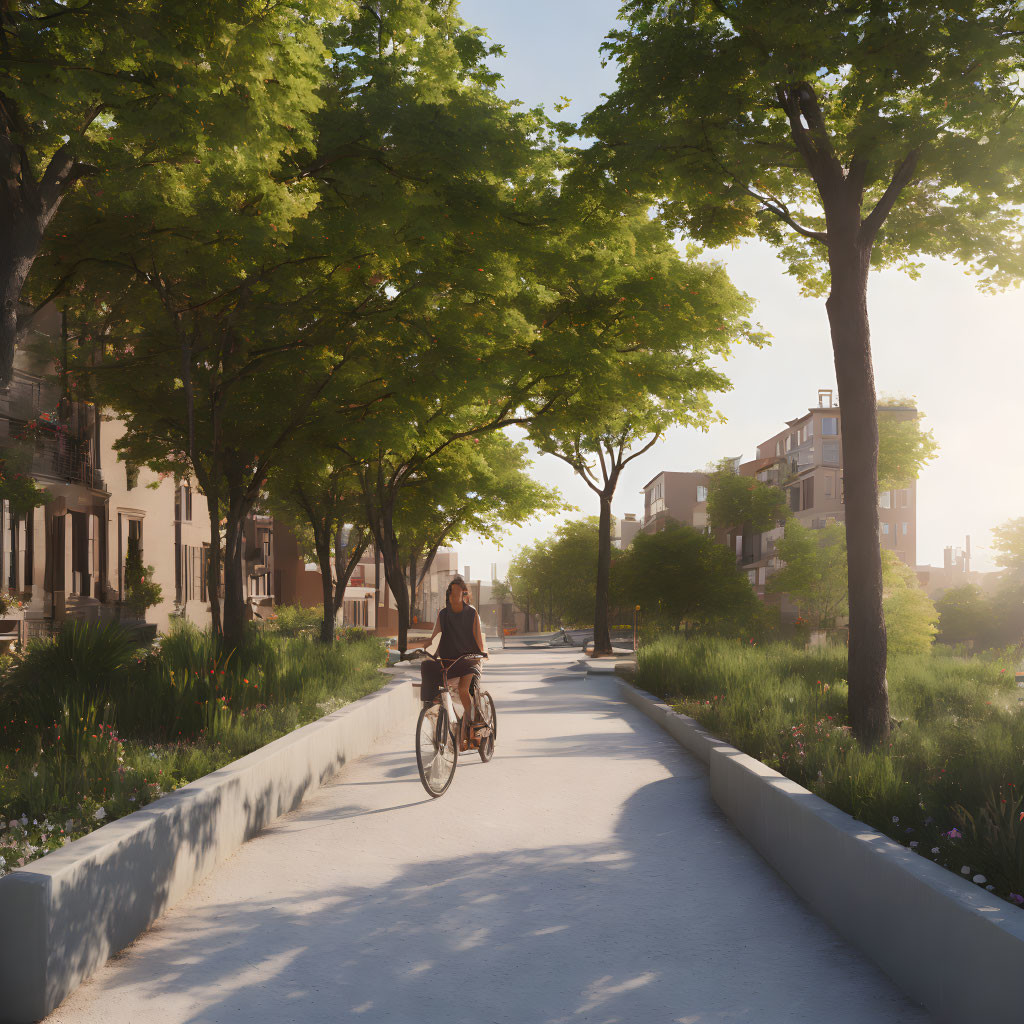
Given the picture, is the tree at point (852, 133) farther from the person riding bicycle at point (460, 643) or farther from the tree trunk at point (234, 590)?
the tree trunk at point (234, 590)

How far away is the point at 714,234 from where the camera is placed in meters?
13.9

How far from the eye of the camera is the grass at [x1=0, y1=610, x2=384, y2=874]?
6.55 m

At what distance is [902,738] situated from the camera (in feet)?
29.4

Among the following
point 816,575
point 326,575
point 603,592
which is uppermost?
point 326,575

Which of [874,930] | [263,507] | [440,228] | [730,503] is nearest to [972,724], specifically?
[874,930]

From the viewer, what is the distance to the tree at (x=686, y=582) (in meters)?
41.6

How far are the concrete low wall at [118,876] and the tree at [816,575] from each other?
4405cm

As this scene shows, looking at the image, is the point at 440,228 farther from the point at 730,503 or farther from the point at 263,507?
the point at 730,503

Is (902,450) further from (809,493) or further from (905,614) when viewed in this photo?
(809,493)

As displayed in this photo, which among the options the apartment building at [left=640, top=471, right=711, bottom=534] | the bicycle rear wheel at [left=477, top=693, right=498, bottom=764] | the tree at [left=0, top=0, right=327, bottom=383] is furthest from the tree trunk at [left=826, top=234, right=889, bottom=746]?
the apartment building at [left=640, top=471, right=711, bottom=534]

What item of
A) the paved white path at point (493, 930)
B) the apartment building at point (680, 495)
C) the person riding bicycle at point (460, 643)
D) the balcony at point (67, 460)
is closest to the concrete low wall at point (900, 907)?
the paved white path at point (493, 930)

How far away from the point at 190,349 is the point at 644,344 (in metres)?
8.48

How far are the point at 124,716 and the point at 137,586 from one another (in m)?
24.1

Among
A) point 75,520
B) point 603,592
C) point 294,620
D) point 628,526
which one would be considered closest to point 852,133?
point 75,520
